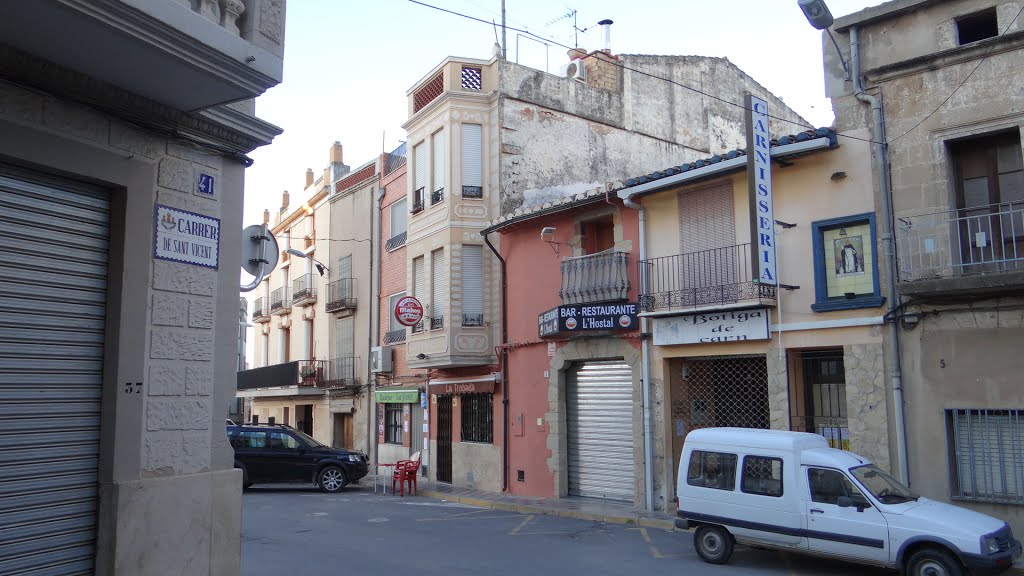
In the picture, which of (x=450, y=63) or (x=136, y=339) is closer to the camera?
(x=136, y=339)

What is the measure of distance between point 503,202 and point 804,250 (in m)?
8.57

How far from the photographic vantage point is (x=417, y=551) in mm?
11492

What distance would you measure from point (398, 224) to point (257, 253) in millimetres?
17602

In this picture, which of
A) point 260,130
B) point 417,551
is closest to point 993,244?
point 417,551

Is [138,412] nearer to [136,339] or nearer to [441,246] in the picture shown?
[136,339]

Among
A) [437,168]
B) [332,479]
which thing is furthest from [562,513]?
[437,168]

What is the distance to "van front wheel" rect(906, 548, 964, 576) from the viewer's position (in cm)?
856

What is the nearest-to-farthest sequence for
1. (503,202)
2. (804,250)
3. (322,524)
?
(804,250), (322,524), (503,202)

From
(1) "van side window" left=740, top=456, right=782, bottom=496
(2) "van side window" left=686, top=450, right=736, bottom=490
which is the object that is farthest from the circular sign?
(1) "van side window" left=740, top=456, right=782, bottom=496

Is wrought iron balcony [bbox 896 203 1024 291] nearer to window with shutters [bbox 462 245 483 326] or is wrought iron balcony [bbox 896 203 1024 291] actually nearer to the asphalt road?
the asphalt road

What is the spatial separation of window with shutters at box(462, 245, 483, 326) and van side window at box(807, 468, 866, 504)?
11.3m

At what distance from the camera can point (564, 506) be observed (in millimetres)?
16266

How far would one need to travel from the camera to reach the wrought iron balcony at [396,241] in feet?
79.3

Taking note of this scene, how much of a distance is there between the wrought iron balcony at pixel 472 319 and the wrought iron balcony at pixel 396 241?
4538 mm
